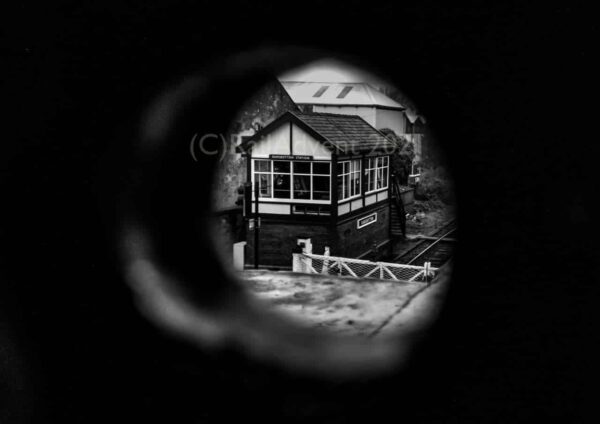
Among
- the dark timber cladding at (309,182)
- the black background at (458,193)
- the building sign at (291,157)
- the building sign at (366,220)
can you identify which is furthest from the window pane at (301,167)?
the black background at (458,193)

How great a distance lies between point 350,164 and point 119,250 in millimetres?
10562

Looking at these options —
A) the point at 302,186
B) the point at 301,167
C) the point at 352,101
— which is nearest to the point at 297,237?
the point at 302,186

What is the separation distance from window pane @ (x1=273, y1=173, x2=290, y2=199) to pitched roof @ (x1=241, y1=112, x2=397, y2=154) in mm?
916

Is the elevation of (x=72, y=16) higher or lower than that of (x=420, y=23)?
higher

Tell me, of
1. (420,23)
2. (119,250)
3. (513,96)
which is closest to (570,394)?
(513,96)

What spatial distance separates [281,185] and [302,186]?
1.41ft

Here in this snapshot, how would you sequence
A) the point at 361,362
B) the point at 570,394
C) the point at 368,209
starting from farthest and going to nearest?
the point at 368,209
the point at 361,362
the point at 570,394

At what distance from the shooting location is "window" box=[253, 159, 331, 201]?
12.0 meters

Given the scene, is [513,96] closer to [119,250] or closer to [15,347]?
[119,250]

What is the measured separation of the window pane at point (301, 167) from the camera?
476 inches

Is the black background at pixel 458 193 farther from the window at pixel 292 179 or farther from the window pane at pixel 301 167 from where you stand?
the window pane at pixel 301 167

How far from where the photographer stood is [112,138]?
201 centimetres

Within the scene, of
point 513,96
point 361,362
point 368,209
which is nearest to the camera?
point 513,96

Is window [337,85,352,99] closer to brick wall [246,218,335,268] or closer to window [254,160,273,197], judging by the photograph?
window [254,160,273,197]
